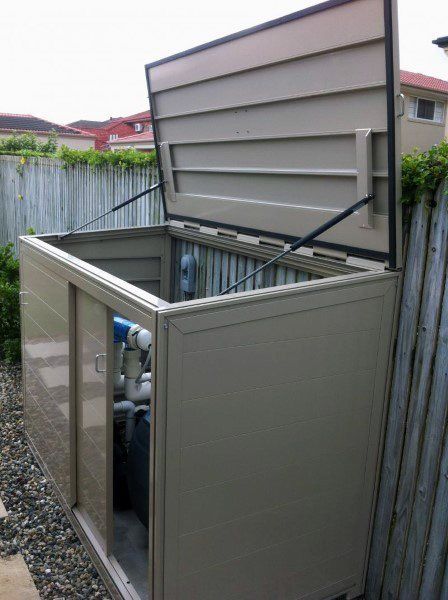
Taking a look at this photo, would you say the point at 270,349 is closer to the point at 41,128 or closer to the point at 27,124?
the point at 41,128

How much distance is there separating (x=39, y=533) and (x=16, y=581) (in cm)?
45

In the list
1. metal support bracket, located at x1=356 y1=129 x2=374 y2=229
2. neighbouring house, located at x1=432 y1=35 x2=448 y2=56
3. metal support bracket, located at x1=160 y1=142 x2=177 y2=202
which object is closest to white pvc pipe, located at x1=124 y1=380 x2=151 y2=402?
metal support bracket, located at x1=160 y1=142 x2=177 y2=202

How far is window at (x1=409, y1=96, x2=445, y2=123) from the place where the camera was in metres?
17.8

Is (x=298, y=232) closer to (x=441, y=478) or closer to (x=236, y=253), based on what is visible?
(x=236, y=253)

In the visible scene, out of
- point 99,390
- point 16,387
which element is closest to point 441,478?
point 99,390

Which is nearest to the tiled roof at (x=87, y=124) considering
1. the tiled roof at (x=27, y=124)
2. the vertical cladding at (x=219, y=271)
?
the tiled roof at (x=27, y=124)

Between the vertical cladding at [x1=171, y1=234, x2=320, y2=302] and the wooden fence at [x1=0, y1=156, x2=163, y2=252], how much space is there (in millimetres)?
872

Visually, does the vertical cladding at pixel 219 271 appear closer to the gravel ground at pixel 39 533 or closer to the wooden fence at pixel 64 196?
the wooden fence at pixel 64 196

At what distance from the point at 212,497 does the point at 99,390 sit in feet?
3.24

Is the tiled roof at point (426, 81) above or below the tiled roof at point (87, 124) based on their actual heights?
below

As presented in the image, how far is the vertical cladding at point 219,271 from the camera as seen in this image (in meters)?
3.71

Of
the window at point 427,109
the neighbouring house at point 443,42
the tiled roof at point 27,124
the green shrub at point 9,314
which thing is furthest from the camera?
the tiled roof at point 27,124

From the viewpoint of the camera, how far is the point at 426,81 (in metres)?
20.5

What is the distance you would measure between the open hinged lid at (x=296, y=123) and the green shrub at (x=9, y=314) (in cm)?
310
